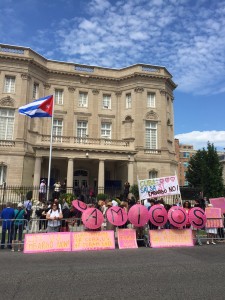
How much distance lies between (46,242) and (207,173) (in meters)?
32.9

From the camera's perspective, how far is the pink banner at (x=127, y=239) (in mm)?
11133

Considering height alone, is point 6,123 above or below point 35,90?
below

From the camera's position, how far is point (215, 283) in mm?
6336

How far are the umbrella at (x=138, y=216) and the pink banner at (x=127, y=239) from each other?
448 mm

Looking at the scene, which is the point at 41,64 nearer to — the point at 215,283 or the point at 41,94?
the point at 41,94

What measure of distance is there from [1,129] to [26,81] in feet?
19.0

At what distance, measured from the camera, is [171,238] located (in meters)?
11.5

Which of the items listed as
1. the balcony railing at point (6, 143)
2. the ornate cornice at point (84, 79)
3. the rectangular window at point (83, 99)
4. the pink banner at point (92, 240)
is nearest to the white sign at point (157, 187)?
the pink banner at point (92, 240)

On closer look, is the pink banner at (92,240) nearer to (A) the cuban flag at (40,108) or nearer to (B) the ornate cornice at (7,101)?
(A) the cuban flag at (40,108)

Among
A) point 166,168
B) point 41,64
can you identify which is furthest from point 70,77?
point 166,168

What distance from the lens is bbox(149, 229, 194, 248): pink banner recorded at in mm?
11320

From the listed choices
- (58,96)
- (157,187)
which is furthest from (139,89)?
(157,187)

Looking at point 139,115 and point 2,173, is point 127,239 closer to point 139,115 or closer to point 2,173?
point 2,173

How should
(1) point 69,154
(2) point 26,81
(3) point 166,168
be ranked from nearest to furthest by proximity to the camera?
(1) point 69,154
(2) point 26,81
(3) point 166,168
